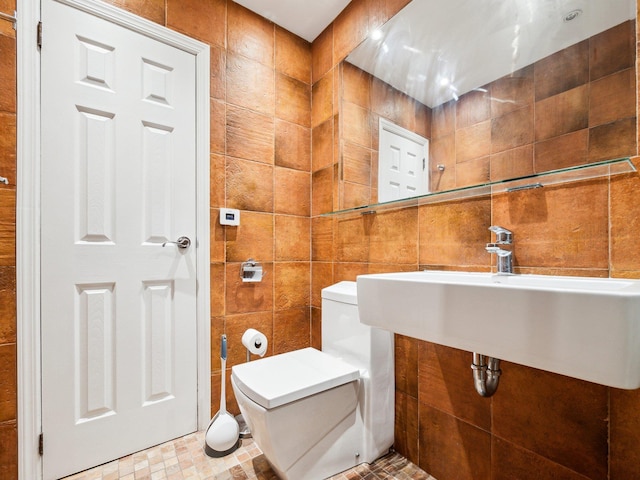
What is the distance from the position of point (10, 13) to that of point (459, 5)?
1739mm

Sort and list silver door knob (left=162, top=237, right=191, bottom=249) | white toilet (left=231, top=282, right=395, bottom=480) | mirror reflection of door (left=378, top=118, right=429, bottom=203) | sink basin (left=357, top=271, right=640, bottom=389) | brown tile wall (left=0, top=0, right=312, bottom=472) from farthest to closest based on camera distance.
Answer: brown tile wall (left=0, top=0, right=312, bottom=472) < silver door knob (left=162, top=237, right=191, bottom=249) < mirror reflection of door (left=378, top=118, right=429, bottom=203) < white toilet (left=231, top=282, right=395, bottom=480) < sink basin (left=357, top=271, right=640, bottom=389)

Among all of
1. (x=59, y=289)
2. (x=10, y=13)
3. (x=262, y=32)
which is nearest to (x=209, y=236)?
(x=59, y=289)

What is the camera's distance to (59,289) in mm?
1230

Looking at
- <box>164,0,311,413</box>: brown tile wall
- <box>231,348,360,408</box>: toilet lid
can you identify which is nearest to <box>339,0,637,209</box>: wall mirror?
<box>164,0,311,413</box>: brown tile wall

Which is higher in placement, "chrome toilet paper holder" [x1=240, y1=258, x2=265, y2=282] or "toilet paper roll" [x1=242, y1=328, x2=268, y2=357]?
"chrome toilet paper holder" [x1=240, y1=258, x2=265, y2=282]

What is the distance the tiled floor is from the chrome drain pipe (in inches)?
23.0

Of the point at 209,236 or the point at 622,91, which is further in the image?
the point at 209,236

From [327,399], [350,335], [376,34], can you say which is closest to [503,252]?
[350,335]

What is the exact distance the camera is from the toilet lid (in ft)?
3.42

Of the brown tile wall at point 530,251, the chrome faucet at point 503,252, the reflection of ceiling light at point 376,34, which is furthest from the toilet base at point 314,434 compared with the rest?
the reflection of ceiling light at point 376,34

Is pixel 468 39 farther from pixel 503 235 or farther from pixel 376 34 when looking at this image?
pixel 503 235

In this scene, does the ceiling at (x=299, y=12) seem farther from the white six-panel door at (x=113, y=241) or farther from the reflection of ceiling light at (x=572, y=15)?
the reflection of ceiling light at (x=572, y=15)

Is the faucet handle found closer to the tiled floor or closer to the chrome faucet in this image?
the chrome faucet

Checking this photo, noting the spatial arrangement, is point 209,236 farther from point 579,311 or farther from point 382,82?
point 579,311
